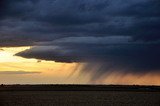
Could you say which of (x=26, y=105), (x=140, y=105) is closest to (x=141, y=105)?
(x=140, y=105)

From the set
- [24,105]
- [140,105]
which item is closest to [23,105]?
[24,105]

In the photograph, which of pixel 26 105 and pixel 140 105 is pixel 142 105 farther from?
pixel 26 105

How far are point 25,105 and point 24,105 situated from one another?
0.65ft

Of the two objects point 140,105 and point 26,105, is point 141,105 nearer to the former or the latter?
point 140,105

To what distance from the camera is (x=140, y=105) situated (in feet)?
334

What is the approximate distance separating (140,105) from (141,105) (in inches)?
8.4

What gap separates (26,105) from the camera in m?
101

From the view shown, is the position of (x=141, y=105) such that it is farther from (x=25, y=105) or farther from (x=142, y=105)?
(x=25, y=105)

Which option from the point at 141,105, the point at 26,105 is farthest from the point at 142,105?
the point at 26,105

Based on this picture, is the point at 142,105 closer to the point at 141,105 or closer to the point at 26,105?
the point at 141,105

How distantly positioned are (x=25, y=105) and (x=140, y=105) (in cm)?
2252

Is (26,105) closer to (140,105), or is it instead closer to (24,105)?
(24,105)

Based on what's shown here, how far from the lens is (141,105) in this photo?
4016 inches

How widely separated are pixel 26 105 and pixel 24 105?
0.44 m
